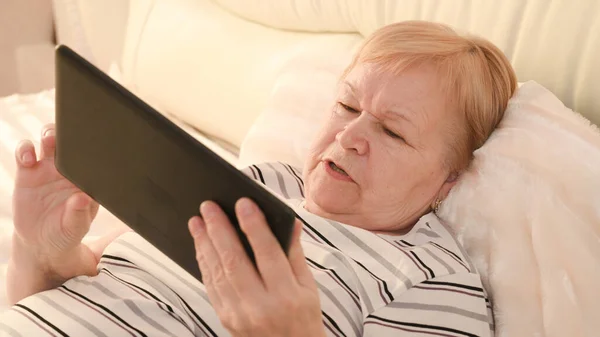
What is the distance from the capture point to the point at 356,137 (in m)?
1.03

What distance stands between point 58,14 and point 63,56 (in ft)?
5.88

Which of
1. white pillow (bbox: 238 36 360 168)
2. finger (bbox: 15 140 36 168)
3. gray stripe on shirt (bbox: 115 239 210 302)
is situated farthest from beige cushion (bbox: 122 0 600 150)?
finger (bbox: 15 140 36 168)

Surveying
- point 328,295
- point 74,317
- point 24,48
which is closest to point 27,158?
point 74,317

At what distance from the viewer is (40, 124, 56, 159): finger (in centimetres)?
90

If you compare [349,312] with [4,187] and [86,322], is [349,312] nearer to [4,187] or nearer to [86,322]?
[86,322]

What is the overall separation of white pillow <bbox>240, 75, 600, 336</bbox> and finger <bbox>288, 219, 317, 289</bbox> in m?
0.37

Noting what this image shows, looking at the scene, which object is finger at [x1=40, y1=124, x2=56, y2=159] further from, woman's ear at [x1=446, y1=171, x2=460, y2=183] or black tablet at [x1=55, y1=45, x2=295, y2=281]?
woman's ear at [x1=446, y1=171, x2=460, y2=183]

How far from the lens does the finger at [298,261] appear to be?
685 mm

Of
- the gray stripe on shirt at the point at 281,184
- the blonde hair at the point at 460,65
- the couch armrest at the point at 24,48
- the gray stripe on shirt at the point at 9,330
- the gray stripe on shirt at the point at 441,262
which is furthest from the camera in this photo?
the couch armrest at the point at 24,48

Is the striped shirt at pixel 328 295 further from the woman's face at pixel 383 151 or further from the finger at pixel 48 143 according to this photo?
the finger at pixel 48 143

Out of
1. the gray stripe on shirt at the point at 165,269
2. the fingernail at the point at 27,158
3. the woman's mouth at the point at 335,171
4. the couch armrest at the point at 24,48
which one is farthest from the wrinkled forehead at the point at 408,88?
the couch armrest at the point at 24,48

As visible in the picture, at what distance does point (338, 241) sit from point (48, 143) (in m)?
0.40

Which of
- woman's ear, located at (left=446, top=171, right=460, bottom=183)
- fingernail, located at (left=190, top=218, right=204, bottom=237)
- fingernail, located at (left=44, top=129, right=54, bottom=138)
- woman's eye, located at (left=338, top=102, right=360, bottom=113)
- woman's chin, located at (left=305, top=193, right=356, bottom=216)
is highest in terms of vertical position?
fingernail, located at (left=190, top=218, right=204, bottom=237)

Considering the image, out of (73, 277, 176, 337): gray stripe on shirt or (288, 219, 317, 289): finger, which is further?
(73, 277, 176, 337): gray stripe on shirt
